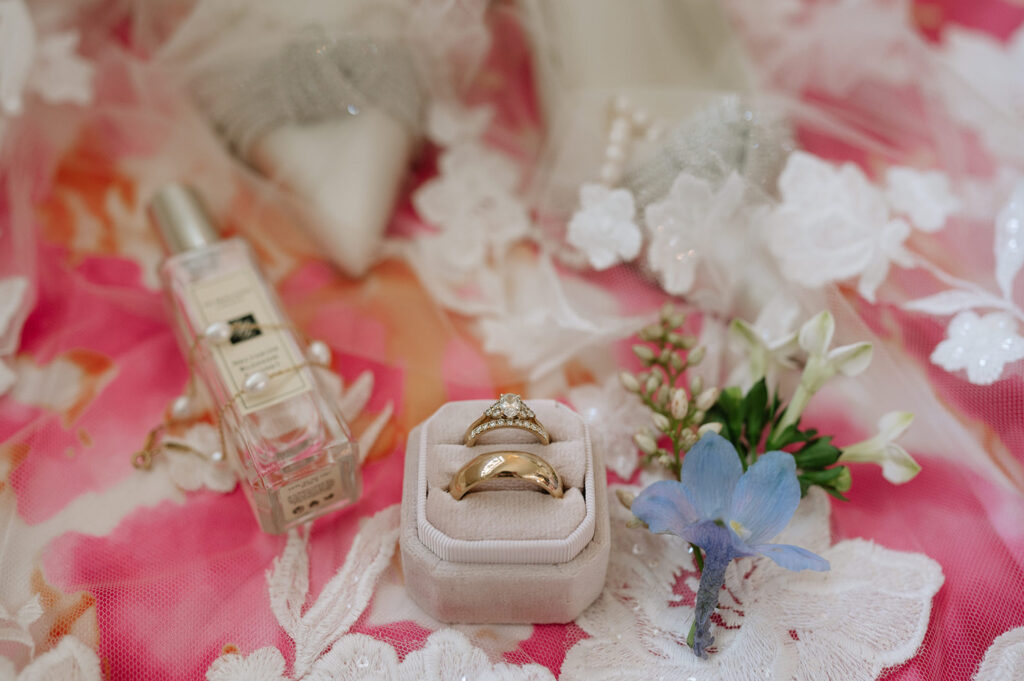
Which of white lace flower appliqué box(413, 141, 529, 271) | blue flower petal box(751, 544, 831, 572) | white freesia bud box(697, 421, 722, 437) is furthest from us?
white lace flower appliqué box(413, 141, 529, 271)

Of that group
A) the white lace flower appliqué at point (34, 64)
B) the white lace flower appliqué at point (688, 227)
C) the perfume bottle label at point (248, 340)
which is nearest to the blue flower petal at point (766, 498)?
the white lace flower appliqué at point (688, 227)

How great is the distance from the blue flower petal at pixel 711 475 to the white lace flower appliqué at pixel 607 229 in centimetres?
25

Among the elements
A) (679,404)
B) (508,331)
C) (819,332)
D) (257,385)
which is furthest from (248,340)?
(819,332)

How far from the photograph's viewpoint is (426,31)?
79 cm

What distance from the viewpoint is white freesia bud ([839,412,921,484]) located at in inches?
22.9

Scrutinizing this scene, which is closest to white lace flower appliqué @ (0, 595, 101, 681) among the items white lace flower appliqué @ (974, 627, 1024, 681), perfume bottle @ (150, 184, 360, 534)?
perfume bottle @ (150, 184, 360, 534)

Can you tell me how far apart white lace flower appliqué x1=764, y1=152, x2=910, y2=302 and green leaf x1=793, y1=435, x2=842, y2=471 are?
151 millimetres

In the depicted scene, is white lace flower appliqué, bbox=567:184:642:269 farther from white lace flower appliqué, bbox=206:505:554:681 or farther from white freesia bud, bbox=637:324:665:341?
white lace flower appliqué, bbox=206:505:554:681

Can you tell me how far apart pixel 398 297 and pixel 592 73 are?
0.31 m

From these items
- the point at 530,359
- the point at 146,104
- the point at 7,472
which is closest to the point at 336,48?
the point at 146,104

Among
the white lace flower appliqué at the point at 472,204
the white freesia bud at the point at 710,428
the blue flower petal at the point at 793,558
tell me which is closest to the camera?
the blue flower petal at the point at 793,558

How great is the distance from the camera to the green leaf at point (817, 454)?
0.59 metres

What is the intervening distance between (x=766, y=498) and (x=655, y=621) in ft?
0.44

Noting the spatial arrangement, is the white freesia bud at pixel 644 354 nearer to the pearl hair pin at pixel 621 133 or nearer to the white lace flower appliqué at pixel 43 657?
the pearl hair pin at pixel 621 133
